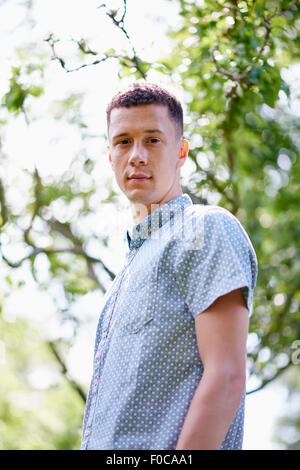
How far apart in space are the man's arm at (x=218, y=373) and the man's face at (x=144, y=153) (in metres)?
0.57

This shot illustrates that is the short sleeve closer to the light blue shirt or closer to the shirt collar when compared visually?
the light blue shirt

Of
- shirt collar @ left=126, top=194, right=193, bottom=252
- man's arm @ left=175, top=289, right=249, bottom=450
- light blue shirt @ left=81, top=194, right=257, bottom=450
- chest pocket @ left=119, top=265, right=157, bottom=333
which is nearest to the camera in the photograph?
man's arm @ left=175, top=289, right=249, bottom=450

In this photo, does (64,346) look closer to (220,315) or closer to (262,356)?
(262,356)

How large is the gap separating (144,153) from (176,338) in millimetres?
630

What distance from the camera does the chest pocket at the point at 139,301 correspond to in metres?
1.66

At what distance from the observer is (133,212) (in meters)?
2.06

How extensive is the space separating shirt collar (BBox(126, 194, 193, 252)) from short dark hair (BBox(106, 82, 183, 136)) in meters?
0.27

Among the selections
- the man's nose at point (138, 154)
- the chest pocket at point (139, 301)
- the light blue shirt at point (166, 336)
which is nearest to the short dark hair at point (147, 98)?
the man's nose at point (138, 154)

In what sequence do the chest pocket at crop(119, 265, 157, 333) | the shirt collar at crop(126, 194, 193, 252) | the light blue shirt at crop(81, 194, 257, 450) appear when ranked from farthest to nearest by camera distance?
the shirt collar at crop(126, 194, 193, 252)
the chest pocket at crop(119, 265, 157, 333)
the light blue shirt at crop(81, 194, 257, 450)

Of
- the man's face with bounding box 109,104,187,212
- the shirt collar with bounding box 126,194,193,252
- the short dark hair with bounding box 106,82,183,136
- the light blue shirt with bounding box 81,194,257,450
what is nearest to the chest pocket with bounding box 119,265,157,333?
the light blue shirt with bounding box 81,194,257,450

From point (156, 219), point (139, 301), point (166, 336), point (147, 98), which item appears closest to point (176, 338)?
point (166, 336)

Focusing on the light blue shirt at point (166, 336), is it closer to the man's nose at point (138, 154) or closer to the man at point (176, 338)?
the man at point (176, 338)

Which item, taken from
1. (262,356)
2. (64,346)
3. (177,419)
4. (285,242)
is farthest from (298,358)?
(177,419)

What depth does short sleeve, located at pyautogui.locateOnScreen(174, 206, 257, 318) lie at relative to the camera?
4.91 ft
